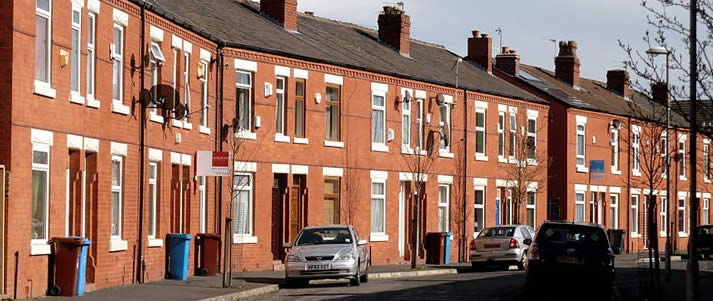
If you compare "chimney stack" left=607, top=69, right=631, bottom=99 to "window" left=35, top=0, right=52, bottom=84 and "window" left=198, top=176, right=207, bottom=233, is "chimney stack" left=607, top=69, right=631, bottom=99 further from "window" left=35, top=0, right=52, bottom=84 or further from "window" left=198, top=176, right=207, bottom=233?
"window" left=35, top=0, right=52, bottom=84

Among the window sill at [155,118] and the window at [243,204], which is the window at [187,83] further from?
the window at [243,204]

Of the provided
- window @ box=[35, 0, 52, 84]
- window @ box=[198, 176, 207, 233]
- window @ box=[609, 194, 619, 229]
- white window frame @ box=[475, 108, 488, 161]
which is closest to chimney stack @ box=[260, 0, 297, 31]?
white window frame @ box=[475, 108, 488, 161]

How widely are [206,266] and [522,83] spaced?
28.8 metres

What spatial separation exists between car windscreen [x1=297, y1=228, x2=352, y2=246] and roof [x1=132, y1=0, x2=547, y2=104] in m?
6.04

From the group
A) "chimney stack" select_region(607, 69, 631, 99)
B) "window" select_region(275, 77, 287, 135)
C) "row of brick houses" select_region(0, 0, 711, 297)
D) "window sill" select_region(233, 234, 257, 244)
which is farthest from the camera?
"chimney stack" select_region(607, 69, 631, 99)

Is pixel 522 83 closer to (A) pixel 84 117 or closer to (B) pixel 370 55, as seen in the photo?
(B) pixel 370 55

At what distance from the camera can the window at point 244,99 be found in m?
40.3

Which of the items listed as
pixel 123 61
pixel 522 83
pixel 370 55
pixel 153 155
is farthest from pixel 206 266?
pixel 522 83

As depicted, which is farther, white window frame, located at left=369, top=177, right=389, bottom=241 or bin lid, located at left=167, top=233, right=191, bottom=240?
white window frame, located at left=369, top=177, right=389, bottom=241

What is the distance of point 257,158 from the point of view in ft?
134

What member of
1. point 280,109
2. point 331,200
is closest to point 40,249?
point 280,109

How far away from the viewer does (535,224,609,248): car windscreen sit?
2967cm

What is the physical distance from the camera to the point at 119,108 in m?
30.3

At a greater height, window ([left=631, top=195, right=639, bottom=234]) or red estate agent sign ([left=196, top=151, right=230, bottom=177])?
red estate agent sign ([left=196, top=151, right=230, bottom=177])
